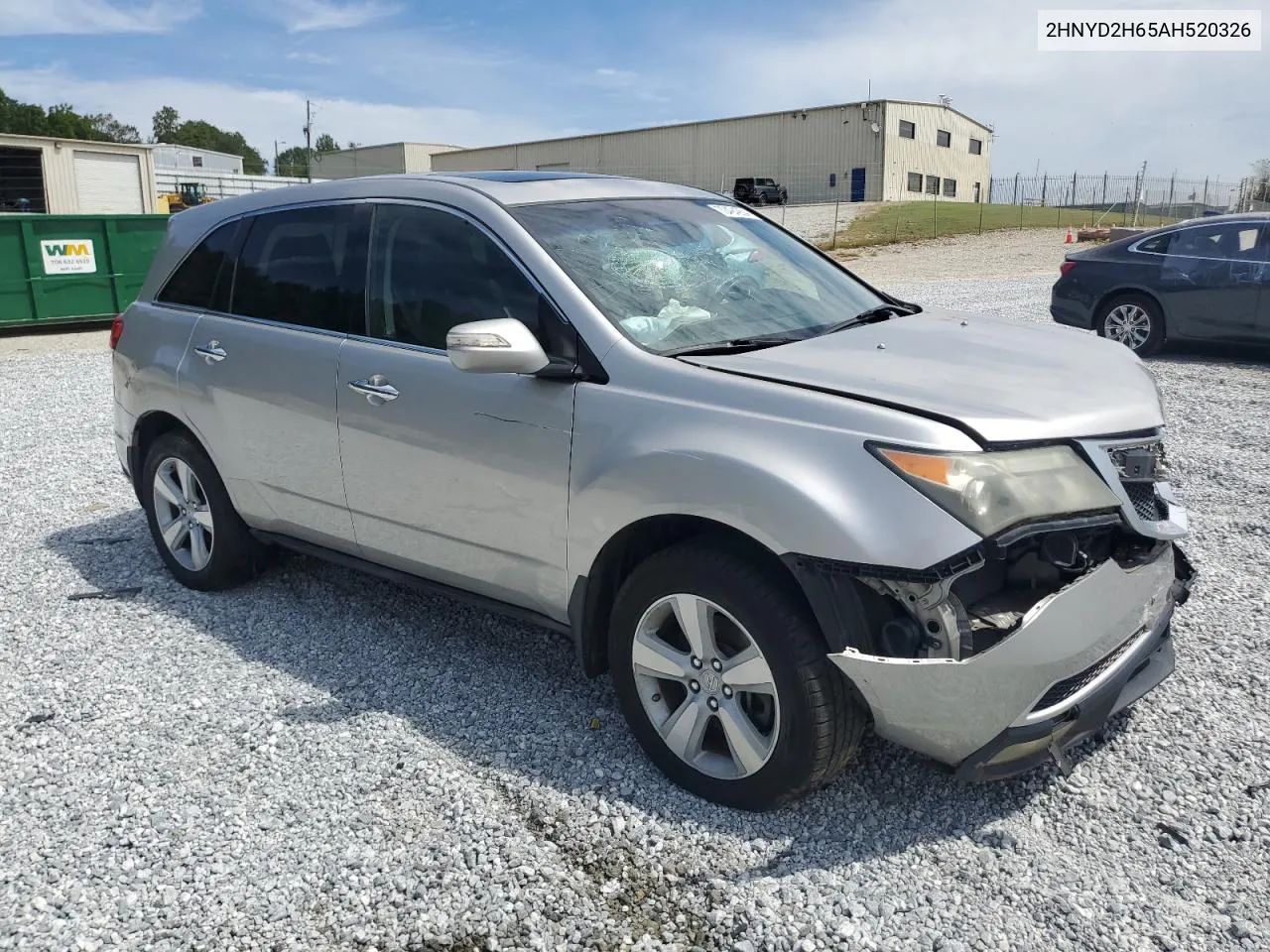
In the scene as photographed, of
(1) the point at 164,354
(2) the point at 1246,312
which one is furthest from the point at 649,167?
(1) the point at 164,354

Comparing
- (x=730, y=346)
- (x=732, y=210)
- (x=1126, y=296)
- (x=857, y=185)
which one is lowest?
(x=1126, y=296)

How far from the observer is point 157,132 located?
134 metres

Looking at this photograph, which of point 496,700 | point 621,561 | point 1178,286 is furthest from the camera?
point 1178,286

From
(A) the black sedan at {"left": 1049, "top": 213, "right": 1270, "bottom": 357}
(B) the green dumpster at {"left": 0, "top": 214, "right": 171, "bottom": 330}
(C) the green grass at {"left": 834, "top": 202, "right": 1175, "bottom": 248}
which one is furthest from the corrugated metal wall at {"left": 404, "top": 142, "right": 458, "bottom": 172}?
(A) the black sedan at {"left": 1049, "top": 213, "right": 1270, "bottom": 357}

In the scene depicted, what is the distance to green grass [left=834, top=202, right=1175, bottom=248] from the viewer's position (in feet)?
110

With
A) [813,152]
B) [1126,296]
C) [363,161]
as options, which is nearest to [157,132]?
[363,161]

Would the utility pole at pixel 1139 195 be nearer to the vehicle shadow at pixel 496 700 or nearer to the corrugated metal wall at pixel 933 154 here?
the corrugated metal wall at pixel 933 154

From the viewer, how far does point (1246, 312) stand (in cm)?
1015

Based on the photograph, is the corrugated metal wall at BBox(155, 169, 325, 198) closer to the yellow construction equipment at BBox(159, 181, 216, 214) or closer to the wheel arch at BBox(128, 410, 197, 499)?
the yellow construction equipment at BBox(159, 181, 216, 214)

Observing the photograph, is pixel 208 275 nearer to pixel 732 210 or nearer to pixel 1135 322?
pixel 732 210

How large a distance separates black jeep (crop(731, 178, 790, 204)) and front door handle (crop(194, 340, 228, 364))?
4303 centimetres

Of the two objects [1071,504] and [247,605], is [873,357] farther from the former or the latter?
[247,605]

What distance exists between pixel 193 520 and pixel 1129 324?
955cm

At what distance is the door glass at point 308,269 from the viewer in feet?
13.6
